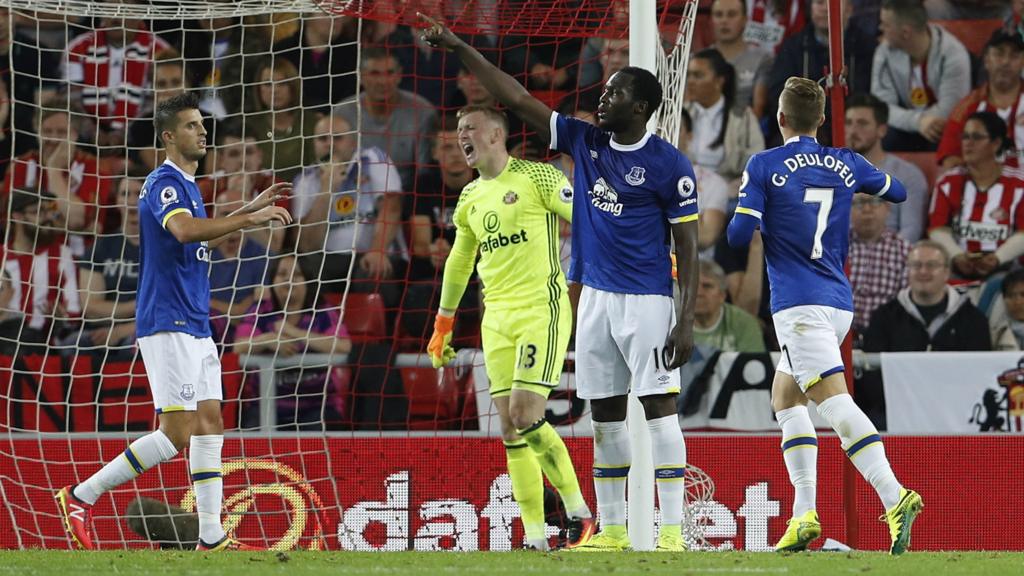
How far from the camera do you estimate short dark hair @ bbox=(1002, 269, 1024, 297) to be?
10688 mm

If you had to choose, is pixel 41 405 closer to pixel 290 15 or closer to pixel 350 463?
pixel 350 463

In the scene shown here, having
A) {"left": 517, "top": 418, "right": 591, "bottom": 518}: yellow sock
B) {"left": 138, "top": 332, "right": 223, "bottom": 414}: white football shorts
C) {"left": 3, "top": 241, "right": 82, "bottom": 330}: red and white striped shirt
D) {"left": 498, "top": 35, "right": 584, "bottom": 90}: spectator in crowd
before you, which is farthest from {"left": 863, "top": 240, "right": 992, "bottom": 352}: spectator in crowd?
{"left": 3, "top": 241, "right": 82, "bottom": 330}: red and white striped shirt

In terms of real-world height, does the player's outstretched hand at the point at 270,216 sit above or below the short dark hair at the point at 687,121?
below

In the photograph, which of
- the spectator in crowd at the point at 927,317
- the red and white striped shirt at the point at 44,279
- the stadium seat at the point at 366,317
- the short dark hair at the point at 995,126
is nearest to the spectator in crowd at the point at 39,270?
the red and white striped shirt at the point at 44,279

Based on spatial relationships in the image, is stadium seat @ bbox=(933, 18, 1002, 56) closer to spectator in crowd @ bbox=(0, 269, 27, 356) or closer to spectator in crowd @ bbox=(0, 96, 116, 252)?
spectator in crowd @ bbox=(0, 96, 116, 252)

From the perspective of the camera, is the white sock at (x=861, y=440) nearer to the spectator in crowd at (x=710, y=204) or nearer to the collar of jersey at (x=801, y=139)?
the collar of jersey at (x=801, y=139)

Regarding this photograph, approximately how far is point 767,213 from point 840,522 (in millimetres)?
3015

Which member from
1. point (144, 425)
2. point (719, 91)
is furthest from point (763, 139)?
point (144, 425)

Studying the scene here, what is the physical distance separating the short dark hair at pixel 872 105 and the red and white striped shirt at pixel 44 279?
20.4ft

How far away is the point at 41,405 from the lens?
A: 9148mm

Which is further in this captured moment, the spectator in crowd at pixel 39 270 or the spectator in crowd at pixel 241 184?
the spectator in crowd at pixel 241 184

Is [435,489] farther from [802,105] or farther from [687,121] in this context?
[687,121]

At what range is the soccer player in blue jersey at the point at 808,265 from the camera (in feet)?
20.7

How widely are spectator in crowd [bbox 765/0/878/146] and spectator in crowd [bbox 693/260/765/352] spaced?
188cm
